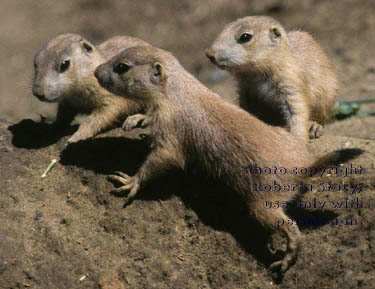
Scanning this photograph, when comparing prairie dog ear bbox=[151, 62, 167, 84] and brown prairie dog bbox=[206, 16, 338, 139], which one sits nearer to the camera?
prairie dog ear bbox=[151, 62, 167, 84]

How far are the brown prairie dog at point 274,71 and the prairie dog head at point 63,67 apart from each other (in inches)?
53.3

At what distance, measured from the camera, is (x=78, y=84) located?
18.6 ft

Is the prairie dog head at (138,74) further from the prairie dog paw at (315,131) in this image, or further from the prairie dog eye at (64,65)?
the prairie dog paw at (315,131)

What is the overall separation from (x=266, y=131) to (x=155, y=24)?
348 inches

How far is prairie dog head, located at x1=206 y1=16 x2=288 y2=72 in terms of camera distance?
5.45 meters

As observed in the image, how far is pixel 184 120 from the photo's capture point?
470cm

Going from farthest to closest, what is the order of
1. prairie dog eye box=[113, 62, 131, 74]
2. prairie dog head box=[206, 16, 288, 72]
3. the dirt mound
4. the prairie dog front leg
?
prairie dog head box=[206, 16, 288, 72] < prairie dog eye box=[113, 62, 131, 74] < the prairie dog front leg < the dirt mound

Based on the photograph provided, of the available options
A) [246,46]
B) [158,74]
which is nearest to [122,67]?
[158,74]

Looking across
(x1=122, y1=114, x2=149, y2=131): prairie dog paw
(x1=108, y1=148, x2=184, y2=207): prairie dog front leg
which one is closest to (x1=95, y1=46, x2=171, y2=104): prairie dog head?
(x1=122, y1=114, x2=149, y2=131): prairie dog paw

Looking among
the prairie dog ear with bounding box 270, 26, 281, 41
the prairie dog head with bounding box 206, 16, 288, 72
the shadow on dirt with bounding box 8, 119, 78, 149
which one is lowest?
the shadow on dirt with bounding box 8, 119, 78, 149

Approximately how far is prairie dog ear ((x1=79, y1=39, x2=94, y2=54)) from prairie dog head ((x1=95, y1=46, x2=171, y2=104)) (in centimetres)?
79

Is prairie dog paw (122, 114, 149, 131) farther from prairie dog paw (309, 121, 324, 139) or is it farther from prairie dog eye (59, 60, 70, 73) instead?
prairie dog paw (309, 121, 324, 139)

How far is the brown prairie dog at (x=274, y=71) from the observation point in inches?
215

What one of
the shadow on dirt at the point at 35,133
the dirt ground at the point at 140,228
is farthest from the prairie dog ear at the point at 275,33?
the shadow on dirt at the point at 35,133
